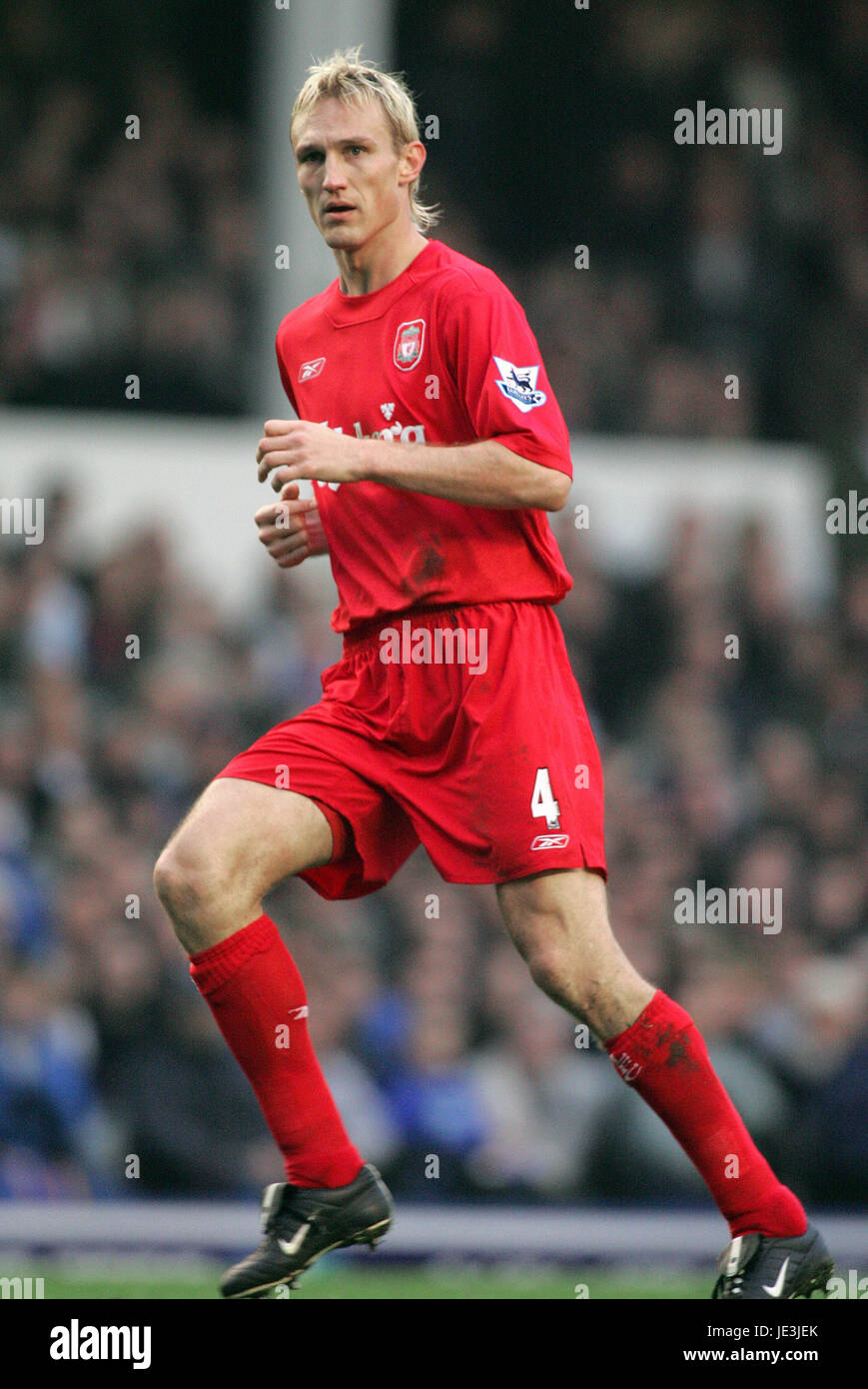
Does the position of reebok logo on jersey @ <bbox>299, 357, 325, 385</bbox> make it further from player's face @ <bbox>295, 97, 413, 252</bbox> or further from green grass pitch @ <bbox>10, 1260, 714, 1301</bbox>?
green grass pitch @ <bbox>10, 1260, 714, 1301</bbox>

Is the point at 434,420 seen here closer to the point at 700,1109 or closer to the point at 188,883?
the point at 188,883

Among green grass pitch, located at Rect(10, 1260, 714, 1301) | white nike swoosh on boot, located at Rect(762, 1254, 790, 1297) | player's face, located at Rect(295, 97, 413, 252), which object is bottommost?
green grass pitch, located at Rect(10, 1260, 714, 1301)

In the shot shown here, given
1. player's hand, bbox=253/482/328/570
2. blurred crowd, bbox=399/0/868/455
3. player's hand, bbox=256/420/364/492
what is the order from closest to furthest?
player's hand, bbox=256/420/364/492
player's hand, bbox=253/482/328/570
blurred crowd, bbox=399/0/868/455

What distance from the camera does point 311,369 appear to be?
473 cm

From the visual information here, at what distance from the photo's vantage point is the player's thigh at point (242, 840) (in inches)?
168

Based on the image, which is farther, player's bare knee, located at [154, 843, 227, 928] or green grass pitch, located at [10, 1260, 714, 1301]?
green grass pitch, located at [10, 1260, 714, 1301]

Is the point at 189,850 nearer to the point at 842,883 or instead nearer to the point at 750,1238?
the point at 750,1238

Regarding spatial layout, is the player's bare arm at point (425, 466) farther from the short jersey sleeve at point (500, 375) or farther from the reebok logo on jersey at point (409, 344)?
the reebok logo on jersey at point (409, 344)

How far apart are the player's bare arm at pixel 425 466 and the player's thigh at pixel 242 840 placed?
658mm

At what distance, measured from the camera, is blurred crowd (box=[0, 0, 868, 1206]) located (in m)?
7.98

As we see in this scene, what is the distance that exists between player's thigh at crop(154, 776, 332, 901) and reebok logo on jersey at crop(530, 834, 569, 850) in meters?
0.47

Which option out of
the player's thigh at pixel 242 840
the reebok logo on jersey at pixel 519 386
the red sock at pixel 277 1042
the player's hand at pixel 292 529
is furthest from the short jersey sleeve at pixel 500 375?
the red sock at pixel 277 1042

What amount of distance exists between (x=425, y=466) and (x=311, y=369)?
595mm

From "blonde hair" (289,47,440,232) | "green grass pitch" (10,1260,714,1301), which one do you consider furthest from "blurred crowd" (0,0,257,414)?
"blonde hair" (289,47,440,232)
